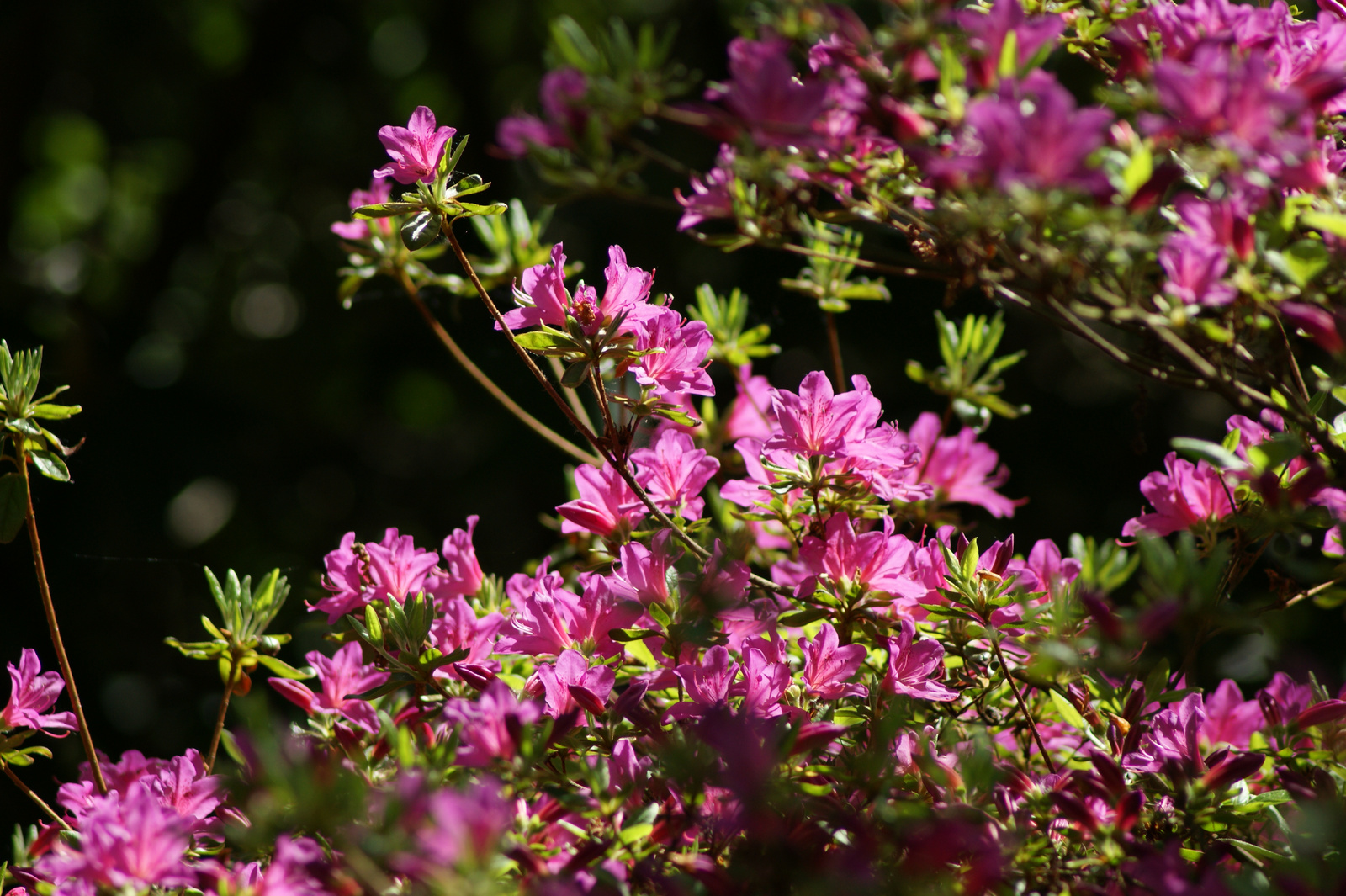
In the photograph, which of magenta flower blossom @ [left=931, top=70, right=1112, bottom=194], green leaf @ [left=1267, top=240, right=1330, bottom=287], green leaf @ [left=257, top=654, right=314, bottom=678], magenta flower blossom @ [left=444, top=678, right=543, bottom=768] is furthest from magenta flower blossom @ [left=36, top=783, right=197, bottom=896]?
green leaf @ [left=1267, top=240, right=1330, bottom=287]

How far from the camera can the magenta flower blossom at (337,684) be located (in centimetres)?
83

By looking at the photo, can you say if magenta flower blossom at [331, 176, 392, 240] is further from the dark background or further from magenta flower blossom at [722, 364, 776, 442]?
magenta flower blossom at [722, 364, 776, 442]

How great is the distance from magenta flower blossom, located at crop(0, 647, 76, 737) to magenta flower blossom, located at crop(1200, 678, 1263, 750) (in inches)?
35.5

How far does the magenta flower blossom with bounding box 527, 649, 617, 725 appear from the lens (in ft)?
2.12

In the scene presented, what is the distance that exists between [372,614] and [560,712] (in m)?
0.18

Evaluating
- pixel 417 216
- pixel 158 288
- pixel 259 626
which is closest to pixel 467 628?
pixel 259 626

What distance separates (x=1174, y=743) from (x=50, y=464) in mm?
851

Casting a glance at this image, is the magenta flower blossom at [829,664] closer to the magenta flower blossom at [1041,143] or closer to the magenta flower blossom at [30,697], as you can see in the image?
the magenta flower blossom at [1041,143]

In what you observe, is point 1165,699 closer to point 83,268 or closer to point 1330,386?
point 1330,386

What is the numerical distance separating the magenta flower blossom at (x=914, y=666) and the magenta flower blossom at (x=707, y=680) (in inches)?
4.9

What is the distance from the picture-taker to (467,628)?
80cm

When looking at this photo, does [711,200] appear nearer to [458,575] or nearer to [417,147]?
[417,147]

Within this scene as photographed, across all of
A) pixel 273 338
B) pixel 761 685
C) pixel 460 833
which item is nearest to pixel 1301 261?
pixel 761 685

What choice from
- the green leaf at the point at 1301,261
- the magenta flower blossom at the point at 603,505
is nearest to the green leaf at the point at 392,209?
the magenta flower blossom at the point at 603,505
